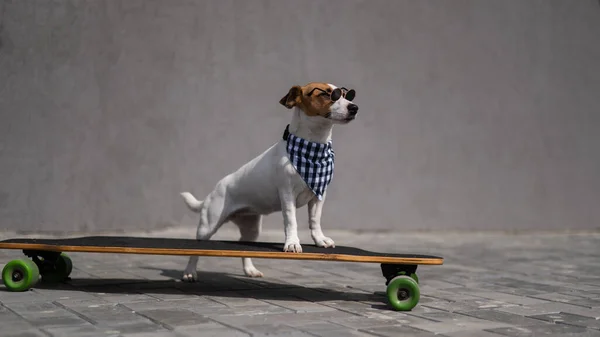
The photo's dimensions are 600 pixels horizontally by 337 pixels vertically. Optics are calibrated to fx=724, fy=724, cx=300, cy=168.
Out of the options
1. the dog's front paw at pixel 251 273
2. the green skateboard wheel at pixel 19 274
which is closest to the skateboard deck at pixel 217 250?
the green skateboard wheel at pixel 19 274

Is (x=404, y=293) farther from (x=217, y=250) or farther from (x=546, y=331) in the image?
(x=217, y=250)

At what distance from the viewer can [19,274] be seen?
12.7ft

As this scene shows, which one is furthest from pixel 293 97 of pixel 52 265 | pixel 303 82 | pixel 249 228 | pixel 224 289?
pixel 303 82

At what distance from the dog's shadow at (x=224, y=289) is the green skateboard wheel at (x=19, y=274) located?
19 centimetres

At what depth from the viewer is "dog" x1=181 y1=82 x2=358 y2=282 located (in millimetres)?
3828

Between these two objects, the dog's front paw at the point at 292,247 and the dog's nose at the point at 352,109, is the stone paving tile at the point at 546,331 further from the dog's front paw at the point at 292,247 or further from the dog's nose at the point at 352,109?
the dog's nose at the point at 352,109

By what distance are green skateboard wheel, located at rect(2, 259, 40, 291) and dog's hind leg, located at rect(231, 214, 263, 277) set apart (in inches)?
48.5

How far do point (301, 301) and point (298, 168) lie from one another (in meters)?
0.69

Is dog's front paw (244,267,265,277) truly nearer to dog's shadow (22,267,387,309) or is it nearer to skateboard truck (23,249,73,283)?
dog's shadow (22,267,387,309)

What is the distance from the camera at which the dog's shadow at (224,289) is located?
153 inches

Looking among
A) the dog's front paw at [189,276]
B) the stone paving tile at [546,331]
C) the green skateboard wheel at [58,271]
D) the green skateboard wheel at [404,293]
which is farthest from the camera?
the dog's front paw at [189,276]

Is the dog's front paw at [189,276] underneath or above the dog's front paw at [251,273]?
underneath

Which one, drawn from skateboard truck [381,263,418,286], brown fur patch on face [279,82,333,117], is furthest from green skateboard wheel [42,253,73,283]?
skateboard truck [381,263,418,286]

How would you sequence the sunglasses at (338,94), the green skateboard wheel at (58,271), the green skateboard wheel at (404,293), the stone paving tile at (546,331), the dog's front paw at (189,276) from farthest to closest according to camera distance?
the dog's front paw at (189,276)
the green skateboard wheel at (58,271)
the sunglasses at (338,94)
the green skateboard wheel at (404,293)
the stone paving tile at (546,331)
